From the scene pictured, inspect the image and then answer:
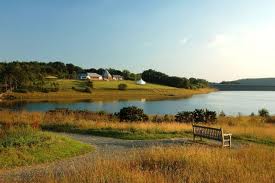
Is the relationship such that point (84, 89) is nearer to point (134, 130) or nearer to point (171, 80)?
point (171, 80)

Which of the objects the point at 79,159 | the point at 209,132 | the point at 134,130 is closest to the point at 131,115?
the point at 134,130

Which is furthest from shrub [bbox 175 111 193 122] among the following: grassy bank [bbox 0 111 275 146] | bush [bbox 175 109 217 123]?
grassy bank [bbox 0 111 275 146]

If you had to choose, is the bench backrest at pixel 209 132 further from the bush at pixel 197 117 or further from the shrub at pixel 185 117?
the shrub at pixel 185 117

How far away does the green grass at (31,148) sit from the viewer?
1378 cm

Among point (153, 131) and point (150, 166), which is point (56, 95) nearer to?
point (153, 131)

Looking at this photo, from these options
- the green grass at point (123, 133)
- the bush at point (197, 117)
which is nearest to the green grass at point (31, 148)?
the green grass at point (123, 133)

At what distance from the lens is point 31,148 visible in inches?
594

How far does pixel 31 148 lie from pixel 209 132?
8.34 meters

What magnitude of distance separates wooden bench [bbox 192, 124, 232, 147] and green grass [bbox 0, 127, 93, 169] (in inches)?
214

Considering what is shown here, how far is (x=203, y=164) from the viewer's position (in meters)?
10.7

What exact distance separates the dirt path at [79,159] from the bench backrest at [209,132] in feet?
2.63

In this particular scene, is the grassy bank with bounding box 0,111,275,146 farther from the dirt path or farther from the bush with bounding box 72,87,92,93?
the bush with bounding box 72,87,92,93

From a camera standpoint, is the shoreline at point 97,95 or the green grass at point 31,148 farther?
the shoreline at point 97,95

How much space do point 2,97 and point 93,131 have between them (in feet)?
257
